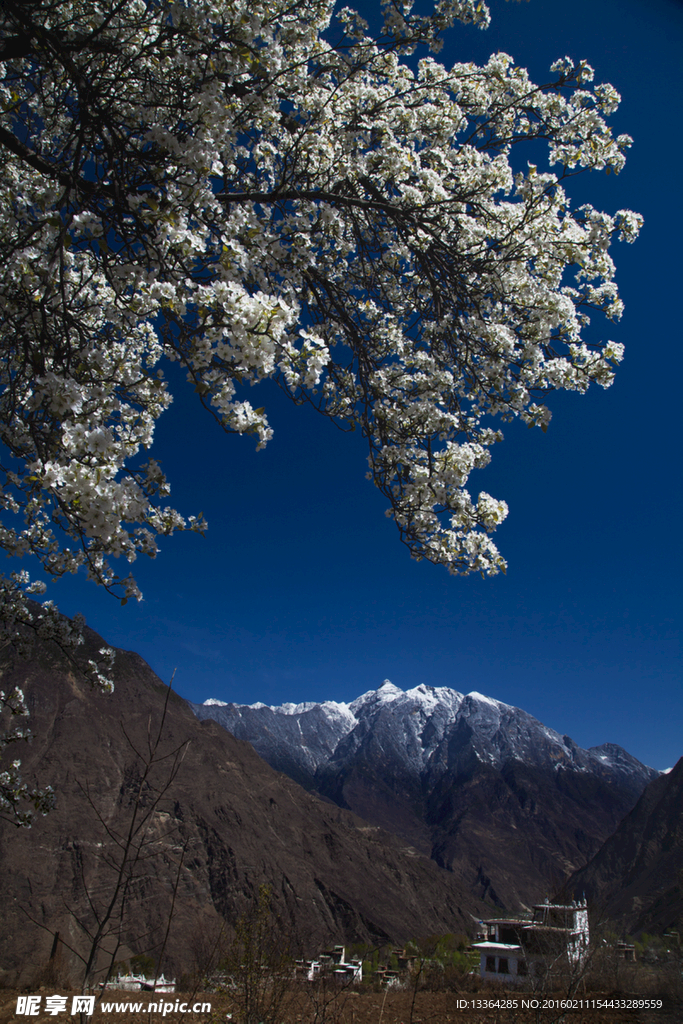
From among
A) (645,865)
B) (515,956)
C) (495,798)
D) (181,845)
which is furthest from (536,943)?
(495,798)

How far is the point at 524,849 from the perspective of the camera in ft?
406

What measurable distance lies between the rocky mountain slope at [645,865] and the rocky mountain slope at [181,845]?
65.5 feet

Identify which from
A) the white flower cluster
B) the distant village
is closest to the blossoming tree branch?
the white flower cluster

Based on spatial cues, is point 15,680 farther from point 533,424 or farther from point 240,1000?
point 533,424

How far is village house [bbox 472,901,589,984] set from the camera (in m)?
16.7

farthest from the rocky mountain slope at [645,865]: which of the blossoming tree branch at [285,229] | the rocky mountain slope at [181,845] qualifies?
the blossoming tree branch at [285,229]

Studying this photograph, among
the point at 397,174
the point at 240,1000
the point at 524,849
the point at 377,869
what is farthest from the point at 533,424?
the point at 524,849

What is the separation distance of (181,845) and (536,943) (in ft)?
101

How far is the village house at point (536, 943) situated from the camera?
16.7m

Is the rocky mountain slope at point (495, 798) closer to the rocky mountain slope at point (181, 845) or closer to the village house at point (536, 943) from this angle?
the rocky mountain slope at point (181, 845)

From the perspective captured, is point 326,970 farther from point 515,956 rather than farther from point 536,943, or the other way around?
point 515,956

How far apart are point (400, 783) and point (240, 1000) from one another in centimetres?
18719

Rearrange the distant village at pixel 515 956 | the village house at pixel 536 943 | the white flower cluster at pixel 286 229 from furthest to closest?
1. the village house at pixel 536 943
2. the distant village at pixel 515 956
3. the white flower cluster at pixel 286 229

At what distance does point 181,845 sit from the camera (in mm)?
42125
